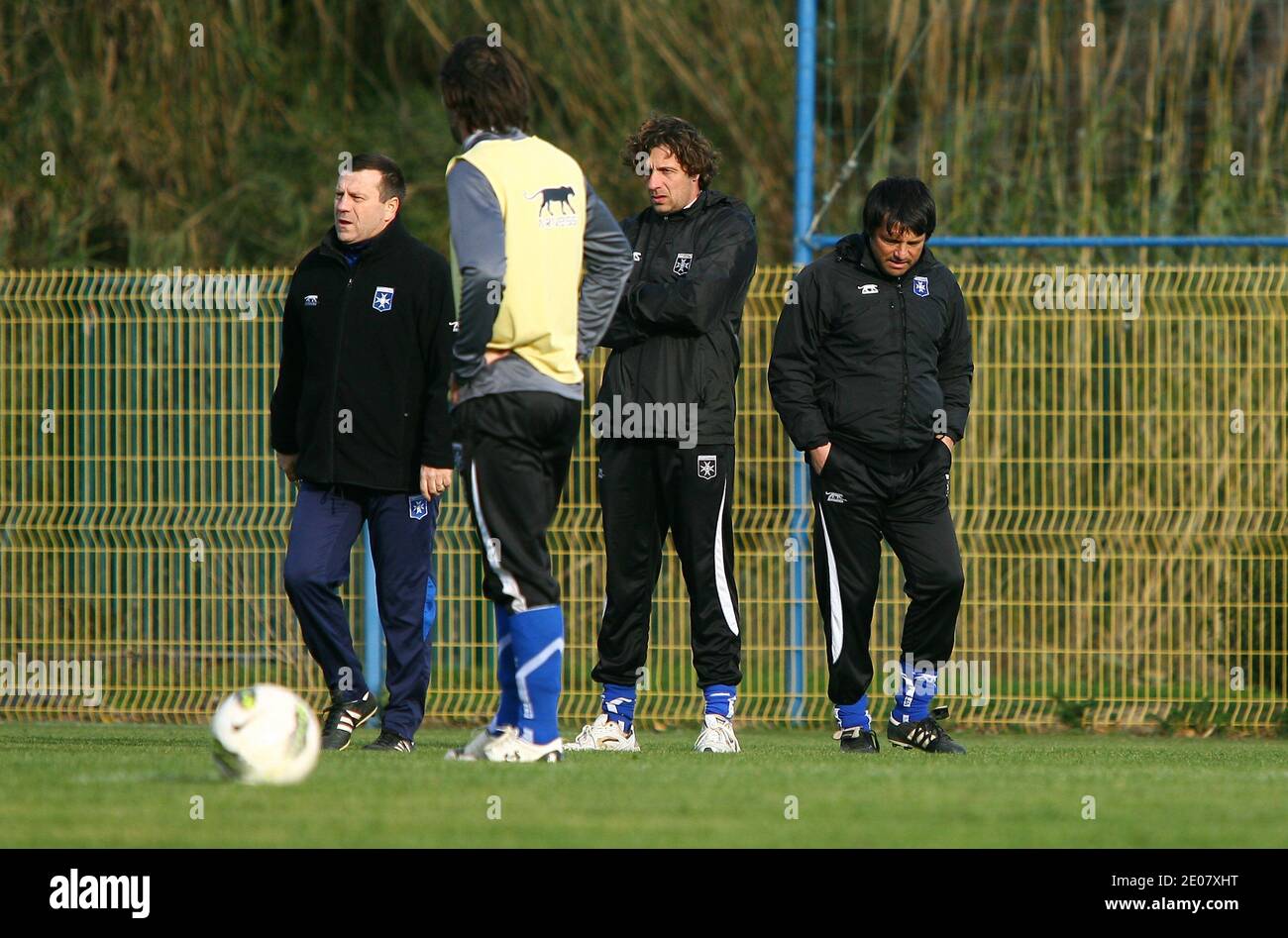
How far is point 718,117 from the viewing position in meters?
16.4

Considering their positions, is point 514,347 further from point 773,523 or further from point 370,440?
point 773,523

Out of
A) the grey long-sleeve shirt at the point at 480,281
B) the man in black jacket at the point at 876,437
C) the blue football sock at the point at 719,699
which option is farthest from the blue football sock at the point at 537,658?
the man in black jacket at the point at 876,437

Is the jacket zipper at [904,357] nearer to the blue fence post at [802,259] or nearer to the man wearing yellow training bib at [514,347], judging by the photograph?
the man wearing yellow training bib at [514,347]

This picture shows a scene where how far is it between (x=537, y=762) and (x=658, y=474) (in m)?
1.80

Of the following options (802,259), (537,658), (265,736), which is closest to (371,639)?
(802,259)

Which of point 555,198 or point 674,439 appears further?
point 674,439

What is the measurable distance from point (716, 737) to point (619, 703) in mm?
399

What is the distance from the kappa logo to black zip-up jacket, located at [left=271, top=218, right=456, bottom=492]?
1.36m

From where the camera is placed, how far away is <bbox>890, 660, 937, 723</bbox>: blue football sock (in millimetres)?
7816

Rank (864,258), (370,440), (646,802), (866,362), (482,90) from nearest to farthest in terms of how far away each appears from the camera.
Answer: (646,802)
(482,90)
(370,440)
(866,362)
(864,258)

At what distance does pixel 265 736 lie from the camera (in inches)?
222

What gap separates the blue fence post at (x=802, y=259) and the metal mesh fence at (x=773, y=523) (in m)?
0.03

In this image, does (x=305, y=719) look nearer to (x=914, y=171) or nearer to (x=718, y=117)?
(x=914, y=171)

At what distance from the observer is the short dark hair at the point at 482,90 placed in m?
6.29
